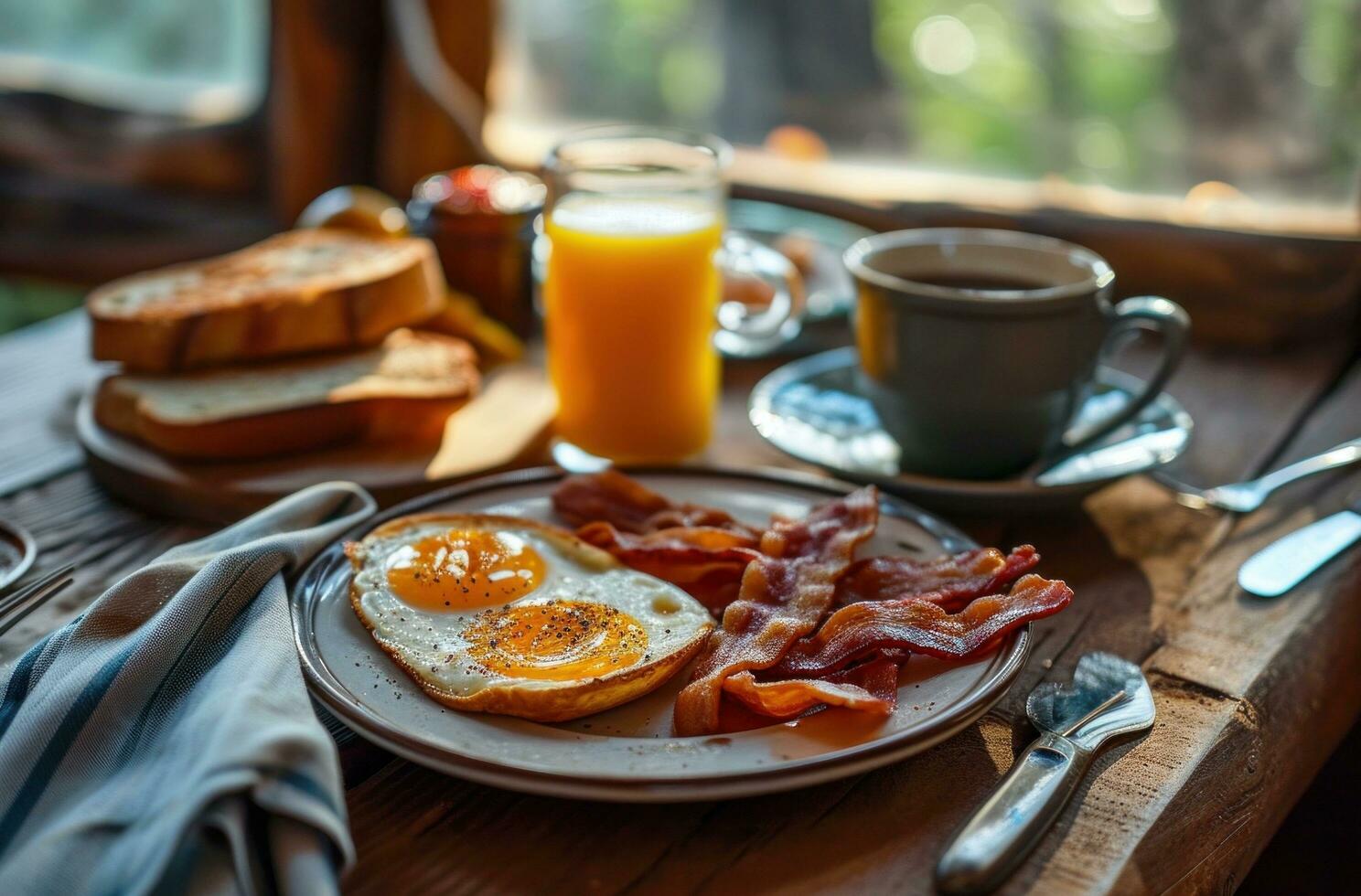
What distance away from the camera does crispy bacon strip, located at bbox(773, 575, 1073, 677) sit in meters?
0.92

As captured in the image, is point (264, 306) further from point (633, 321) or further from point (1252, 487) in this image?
point (1252, 487)

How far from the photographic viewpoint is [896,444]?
1.45 m

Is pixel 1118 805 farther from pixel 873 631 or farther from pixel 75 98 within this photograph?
pixel 75 98

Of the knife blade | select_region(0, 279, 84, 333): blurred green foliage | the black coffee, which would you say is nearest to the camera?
the knife blade

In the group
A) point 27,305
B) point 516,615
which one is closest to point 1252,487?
point 516,615

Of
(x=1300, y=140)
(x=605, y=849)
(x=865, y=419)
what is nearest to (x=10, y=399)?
(x=865, y=419)

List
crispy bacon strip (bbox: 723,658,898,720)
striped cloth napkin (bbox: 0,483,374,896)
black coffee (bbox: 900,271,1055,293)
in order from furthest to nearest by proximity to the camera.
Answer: black coffee (bbox: 900,271,1055,293) → crispy bacon strip (bbox: 723,658,898,720) → striped cloth napkin (bbox: 0,483,374,896)

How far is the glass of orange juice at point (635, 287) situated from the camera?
4.90 feet

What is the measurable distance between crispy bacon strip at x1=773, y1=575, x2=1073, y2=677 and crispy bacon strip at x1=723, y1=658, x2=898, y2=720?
33mm

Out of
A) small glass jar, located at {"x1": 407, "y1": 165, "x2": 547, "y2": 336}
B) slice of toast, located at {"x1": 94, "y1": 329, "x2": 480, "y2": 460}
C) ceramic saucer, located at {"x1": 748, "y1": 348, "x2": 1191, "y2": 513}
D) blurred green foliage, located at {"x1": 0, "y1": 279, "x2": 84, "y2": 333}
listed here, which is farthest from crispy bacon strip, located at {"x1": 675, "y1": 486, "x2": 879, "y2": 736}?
blurred green foliage, located at {"x1": 0, "y1": 279, "x2": 84, "y2": 333}

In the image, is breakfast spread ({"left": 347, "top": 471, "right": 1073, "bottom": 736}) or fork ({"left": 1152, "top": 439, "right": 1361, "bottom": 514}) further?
fork ({"left": 1152, "top": 439, "right": 1361, "bottom": 514})

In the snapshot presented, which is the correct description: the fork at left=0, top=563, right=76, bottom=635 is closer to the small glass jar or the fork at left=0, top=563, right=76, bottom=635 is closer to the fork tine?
the fork tine

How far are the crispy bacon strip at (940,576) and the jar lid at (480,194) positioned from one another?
3.44ft

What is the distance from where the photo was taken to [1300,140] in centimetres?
310
